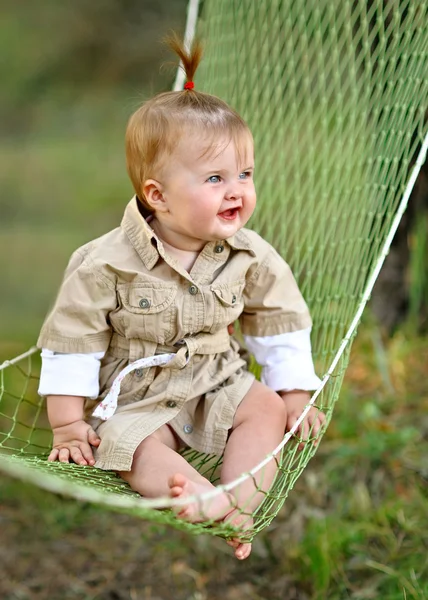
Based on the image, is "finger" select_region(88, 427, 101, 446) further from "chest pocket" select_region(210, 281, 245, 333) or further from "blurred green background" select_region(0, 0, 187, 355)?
"blurred green background" select_region(0, 0, 187, 355)

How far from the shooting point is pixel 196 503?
1460 millimetres

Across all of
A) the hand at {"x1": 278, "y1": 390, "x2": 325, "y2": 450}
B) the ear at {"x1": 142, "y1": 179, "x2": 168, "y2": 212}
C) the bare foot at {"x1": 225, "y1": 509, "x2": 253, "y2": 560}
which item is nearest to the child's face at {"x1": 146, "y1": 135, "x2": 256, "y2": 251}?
the ear at {"x1": 142, "y1": 179, "x2": 168, "y2": 212}

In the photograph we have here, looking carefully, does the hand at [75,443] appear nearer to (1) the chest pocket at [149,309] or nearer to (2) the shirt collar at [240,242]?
(1) the chest pocket at [149,309]

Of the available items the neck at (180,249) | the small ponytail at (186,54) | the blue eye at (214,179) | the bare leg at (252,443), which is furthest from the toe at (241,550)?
the small ponytail at (186,54)

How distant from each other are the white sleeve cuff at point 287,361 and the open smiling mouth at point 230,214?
0.97ft

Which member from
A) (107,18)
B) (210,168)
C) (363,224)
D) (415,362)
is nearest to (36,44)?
(107,18)

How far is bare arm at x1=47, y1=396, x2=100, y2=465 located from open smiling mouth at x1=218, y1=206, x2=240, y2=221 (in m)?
0.42

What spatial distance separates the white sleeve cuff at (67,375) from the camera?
5.62 feet

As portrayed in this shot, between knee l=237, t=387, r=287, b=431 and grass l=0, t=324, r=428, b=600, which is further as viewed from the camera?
grass l=0, t=324, r=428, b=600

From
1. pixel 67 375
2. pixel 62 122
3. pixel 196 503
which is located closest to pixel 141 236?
pixel 67 375

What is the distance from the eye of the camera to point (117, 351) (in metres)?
1.78

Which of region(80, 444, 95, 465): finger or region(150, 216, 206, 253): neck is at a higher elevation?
region(150, 216, 206, 253): neck

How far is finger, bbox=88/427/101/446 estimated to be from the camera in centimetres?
169

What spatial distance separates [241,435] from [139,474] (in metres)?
0.21
